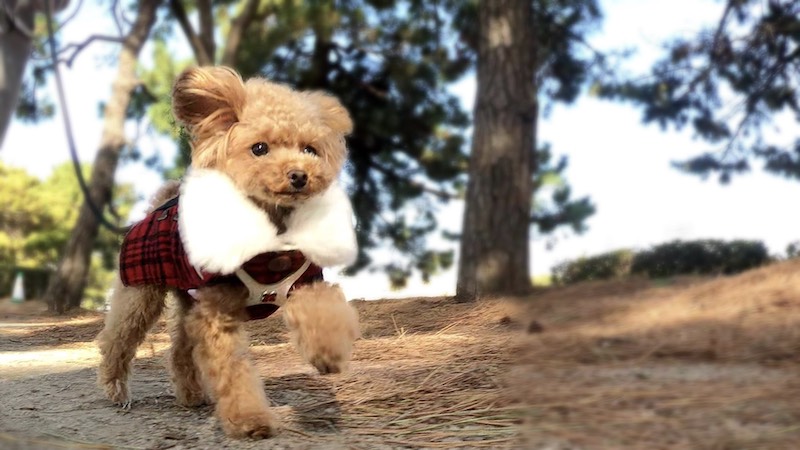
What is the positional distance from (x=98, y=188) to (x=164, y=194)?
24.7 feet

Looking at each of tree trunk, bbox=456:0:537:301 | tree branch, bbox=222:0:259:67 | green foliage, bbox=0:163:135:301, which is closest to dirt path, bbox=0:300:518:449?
tree trunk, bbox=456:0:537:301

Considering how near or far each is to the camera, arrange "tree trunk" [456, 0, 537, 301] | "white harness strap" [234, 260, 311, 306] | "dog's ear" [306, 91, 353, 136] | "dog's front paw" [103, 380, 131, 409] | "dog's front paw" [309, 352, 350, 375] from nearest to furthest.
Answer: "dog's front paw" [309, 352, 350, 375] → "white harness strap" [234, 260, 311, 306] → "dog's ear" [306, 91, 353, 136] → "dog's front paw" [103, 380, 131, 409] → "tree trunk" [456, 0, 537, 301]

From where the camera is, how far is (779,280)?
3857 mm

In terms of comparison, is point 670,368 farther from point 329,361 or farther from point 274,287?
point 274,287

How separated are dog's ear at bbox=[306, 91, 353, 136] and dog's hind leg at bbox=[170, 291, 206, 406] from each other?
39.1 inches

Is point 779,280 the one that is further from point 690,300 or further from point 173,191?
point 173,191

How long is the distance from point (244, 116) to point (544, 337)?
1.61m

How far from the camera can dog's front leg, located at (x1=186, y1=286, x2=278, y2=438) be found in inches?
108

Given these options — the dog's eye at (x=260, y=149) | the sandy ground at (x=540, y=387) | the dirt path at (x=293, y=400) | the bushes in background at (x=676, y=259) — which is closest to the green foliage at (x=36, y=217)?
the bushes in background at (x=676, y=259)

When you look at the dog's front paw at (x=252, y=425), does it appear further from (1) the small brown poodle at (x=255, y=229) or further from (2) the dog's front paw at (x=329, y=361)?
(2) the dog's front paw at (x=329, y=361)

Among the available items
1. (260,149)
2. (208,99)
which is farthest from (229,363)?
(208,99)

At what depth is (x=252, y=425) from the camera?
2.71 meters

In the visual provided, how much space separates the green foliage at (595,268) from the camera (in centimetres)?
644

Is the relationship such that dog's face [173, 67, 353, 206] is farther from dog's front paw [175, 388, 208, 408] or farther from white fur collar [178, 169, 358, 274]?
dog's front paw [175, 388, 208, 408]
